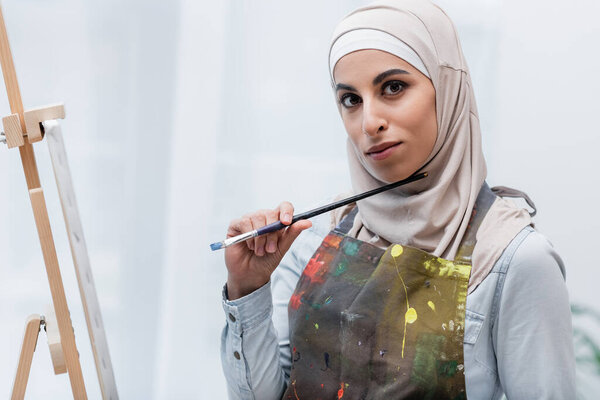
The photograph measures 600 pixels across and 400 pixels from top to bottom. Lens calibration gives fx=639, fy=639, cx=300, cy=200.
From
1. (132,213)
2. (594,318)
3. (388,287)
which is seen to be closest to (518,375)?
(388,287)

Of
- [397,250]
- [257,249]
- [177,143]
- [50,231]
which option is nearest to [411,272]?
[397,250]

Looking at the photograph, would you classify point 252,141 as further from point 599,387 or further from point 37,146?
point 599,387

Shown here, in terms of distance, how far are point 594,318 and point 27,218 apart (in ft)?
4.74

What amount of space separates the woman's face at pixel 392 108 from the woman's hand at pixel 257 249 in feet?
0.56

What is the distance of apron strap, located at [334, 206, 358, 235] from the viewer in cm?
121

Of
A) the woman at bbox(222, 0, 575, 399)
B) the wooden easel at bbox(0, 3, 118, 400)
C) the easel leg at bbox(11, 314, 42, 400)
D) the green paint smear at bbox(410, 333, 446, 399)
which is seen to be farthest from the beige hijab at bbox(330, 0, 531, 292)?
the easel leg at bbox(11, 314, 42, 400)

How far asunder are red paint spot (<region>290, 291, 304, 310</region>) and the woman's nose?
13.2 inches

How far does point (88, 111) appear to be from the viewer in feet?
5.59

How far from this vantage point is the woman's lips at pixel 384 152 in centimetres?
101

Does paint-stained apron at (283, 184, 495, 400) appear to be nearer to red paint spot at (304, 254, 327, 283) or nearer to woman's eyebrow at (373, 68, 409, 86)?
red paint spot at (304, 254, 327, 283)

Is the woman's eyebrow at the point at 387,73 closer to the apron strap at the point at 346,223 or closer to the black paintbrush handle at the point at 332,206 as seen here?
the black paintbrush handle at the point at 332,206

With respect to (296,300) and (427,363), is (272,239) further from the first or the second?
(427,363)

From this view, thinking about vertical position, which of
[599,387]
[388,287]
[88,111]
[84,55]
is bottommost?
[599,387]

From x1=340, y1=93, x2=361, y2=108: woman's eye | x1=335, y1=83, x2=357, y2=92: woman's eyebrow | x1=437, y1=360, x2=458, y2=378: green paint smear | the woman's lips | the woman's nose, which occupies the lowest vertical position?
x1=437, y1=360, x2=458, y2=378: green paint smear
